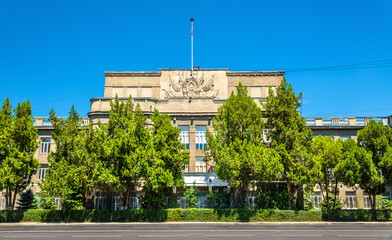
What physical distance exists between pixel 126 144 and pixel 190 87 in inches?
623

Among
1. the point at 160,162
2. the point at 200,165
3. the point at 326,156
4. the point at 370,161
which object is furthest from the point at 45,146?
the point at 370,161

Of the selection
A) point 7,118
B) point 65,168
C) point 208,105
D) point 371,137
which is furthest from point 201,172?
point 7,118

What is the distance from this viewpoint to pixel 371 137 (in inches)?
1185

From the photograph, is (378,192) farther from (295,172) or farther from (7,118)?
(7,118)

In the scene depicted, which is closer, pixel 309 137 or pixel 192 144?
pixel 309 137

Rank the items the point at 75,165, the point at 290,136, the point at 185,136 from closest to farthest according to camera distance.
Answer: the point at 75,165 → the point at 290,136 → the point at 185,136

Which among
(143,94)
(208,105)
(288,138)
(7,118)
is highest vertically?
(143,94)

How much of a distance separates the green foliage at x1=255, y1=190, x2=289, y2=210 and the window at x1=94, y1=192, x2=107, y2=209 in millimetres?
16765

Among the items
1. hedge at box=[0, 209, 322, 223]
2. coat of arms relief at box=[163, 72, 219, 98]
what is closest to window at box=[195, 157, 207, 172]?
hedge at box=[0, 209, 322, 223]

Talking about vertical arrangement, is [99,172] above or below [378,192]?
above

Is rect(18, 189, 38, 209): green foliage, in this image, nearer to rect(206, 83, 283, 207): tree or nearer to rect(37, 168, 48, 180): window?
rect(37, 168, 48, 180): window

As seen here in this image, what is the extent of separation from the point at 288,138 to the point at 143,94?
21237 mm

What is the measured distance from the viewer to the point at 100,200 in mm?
35219

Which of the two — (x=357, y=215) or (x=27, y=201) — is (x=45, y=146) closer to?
(x=27, y=201)
